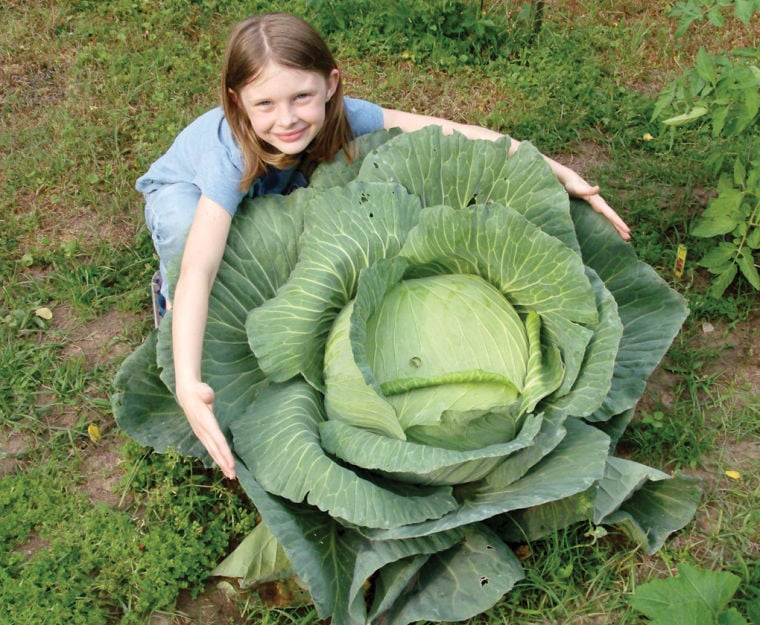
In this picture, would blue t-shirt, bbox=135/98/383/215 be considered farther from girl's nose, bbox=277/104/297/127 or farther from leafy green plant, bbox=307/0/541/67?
leafy green plant, bbox=307/0/541/67

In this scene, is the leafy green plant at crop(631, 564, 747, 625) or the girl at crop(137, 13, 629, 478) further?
the girl at crop(137, 13, 629, 478)

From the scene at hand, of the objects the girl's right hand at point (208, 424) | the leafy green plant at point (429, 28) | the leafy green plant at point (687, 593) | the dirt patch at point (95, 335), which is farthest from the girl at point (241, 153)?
the leafy green plant at point (429, 28)

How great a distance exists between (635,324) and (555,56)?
202 cm

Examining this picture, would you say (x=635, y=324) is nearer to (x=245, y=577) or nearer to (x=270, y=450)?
(x=270, y=450)

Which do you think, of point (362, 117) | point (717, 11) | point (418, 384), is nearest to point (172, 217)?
point (362, 117)

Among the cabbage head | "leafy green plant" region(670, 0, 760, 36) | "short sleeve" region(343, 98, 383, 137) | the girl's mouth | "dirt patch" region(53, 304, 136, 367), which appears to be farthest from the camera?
"dirt patch" region(53, 304, 136, 367)

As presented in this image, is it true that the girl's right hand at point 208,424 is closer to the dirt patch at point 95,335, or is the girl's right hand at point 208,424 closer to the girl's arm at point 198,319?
the girl's arm at point 198,319

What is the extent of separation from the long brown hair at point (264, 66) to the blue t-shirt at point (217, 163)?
0.17 ft

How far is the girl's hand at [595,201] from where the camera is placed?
2.85m

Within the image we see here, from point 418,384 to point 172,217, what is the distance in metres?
1.19

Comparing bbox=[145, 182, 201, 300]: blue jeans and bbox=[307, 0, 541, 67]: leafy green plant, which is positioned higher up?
bbox=[307, 0, 541, 67]: leafy green plant

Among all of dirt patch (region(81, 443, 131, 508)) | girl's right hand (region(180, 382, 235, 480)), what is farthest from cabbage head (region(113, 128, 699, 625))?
dirt patch (region(81, 443, 131, 508))

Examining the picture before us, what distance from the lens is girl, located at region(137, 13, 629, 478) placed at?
243cm

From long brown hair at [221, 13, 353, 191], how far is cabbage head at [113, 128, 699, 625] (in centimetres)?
21
